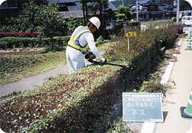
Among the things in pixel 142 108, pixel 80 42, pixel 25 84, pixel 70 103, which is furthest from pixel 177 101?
pixel 25 84

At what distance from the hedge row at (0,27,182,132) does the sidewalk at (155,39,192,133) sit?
97cm

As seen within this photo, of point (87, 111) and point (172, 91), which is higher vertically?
point (87, 111)

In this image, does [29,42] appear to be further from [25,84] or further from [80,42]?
[80,42]

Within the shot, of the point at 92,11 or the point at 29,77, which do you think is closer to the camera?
the point at 29,77

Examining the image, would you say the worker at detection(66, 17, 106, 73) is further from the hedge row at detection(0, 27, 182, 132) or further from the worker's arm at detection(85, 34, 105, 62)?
the hedge row at detection(0, 27, 182, 132)

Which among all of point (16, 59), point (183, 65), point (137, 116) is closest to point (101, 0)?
point (16, 59)

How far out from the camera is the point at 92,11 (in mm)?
16625

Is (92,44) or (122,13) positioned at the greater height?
(122,13)

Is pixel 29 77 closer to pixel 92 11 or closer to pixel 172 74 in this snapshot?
pixel 172 74

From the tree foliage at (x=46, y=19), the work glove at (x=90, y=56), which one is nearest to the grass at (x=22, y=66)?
the tree foliage at (x=46, y=19)

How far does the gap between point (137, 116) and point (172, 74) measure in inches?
150

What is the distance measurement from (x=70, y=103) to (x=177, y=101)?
9.88ft

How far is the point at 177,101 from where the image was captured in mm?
5152

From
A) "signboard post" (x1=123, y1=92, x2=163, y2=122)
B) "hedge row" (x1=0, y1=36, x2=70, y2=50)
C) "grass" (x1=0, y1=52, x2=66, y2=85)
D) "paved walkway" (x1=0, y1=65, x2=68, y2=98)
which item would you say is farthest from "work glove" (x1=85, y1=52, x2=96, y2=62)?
"hedge row" (x1=0, y1=36, x2=70, y2=50)
